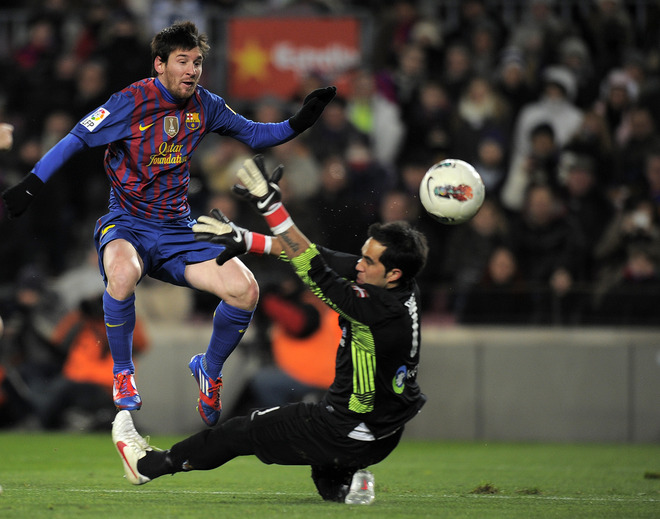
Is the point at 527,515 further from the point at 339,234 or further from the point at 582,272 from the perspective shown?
the point at 582,272

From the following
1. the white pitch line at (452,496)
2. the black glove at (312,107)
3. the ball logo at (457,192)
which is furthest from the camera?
the black glove at (312,107)

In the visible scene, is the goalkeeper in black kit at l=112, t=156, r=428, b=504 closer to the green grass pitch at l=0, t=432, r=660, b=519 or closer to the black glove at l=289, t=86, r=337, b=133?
the green grass pitch at l=0, t=432, r=660, b=519

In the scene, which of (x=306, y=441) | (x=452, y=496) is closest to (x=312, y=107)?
(x=306, y=441)

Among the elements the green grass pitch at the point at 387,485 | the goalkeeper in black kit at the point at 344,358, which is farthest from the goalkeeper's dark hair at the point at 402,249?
the green grass pitch at the point at 387,485

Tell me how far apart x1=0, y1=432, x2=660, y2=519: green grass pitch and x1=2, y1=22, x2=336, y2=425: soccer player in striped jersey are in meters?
0.73

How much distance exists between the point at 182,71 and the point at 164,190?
2.51ft

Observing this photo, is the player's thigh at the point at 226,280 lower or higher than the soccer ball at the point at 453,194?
lower

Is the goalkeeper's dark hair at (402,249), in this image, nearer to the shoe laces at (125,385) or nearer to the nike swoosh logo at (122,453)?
the nike swoosh logo at (122,453)

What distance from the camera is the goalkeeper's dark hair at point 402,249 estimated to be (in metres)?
5.93

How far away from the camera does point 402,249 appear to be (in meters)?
5.92

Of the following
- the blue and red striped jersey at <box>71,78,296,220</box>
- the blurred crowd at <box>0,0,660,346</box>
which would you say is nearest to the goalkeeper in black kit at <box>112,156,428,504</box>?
the blue and red striped jersey at <box>71,78,296,220</box>

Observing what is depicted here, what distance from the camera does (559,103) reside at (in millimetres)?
12555

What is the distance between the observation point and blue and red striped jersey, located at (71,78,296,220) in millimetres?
6945

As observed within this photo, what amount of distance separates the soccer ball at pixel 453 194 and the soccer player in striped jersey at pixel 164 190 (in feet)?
2.83
